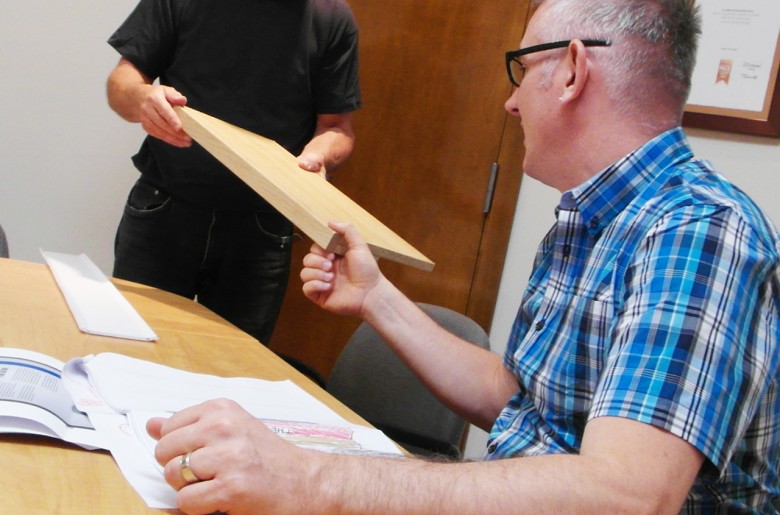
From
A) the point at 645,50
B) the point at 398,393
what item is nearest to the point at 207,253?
the point at 398,393

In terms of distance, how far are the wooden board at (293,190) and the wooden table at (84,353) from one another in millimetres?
306

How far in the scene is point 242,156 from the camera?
1479mm

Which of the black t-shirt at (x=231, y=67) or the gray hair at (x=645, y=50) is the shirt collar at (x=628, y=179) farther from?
the black t-shirt at (x=231, y=67)

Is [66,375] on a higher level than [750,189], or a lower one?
lower

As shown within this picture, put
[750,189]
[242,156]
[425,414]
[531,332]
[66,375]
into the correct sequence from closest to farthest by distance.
A: [66,375] < [531,332] < [242,156] < [425,414] < [750,189]

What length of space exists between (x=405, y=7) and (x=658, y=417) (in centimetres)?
241

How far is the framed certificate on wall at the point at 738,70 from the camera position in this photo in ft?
7.34

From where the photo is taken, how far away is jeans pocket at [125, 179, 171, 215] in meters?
2.15

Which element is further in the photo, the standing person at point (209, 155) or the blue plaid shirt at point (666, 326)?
the standing person at point (209, 155)

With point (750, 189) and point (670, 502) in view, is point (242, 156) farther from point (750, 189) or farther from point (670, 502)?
point (750, 189)

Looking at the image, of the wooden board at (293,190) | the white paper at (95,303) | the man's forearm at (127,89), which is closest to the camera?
the wooden board at (293,190)

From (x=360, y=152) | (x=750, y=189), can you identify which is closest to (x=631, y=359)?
(x=750, y=189)

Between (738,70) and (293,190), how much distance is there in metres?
1.54

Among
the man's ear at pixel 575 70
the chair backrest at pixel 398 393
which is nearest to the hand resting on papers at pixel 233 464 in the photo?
the man's ear at pixel 575 70
